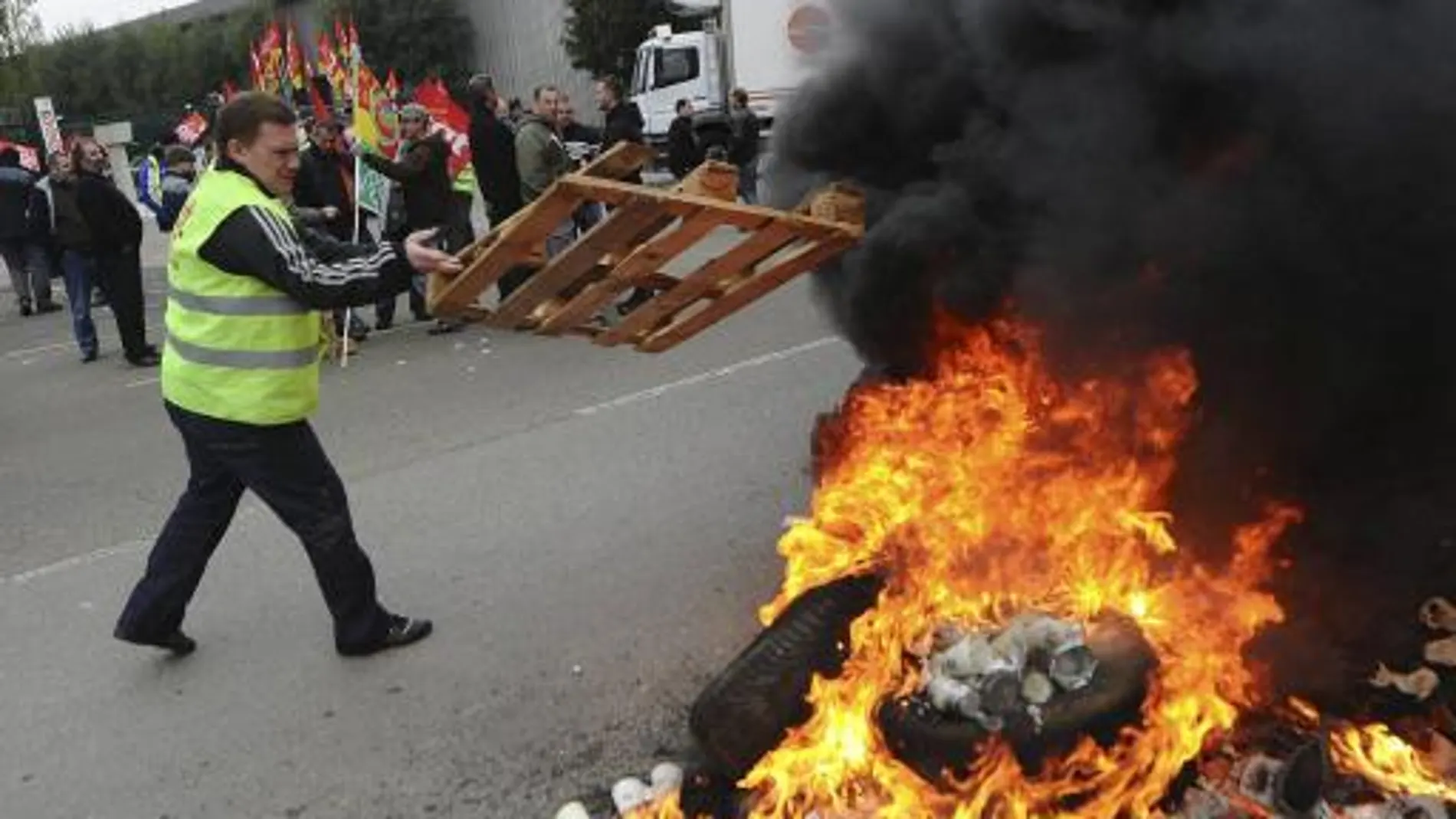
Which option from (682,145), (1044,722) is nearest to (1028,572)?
(1044,722)

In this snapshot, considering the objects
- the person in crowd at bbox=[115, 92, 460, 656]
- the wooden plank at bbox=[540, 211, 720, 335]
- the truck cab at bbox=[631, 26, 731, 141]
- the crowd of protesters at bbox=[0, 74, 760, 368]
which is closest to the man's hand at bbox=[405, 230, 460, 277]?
the person in crowd at bbox=[115, 92, 460, 656]

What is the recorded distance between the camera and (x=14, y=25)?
2966 cm

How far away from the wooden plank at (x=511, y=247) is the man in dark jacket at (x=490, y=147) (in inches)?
281

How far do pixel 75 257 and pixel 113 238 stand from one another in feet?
4.76

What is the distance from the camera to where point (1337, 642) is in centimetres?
315

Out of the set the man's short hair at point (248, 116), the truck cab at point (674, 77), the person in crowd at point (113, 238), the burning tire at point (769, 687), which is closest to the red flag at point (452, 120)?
the person in crowd at point (113, 238)

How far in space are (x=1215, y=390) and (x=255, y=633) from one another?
349 centimetres

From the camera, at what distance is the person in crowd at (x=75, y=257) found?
35.0 feet

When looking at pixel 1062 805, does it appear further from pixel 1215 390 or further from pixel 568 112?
pixel 568 112

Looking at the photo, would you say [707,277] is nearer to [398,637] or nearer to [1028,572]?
[1028,572]

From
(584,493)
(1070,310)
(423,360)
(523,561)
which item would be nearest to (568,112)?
(423,360)

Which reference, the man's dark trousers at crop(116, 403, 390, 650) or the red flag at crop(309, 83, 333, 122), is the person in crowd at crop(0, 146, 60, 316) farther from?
the man's dark trousers at crop(116, 403, 390, 650)

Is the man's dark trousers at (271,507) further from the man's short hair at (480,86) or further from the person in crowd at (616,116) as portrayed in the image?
the person in crowd at (616,116)

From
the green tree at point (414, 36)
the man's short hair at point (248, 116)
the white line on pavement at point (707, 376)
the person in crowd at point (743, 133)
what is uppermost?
the man's short hair at point (248, 116)
